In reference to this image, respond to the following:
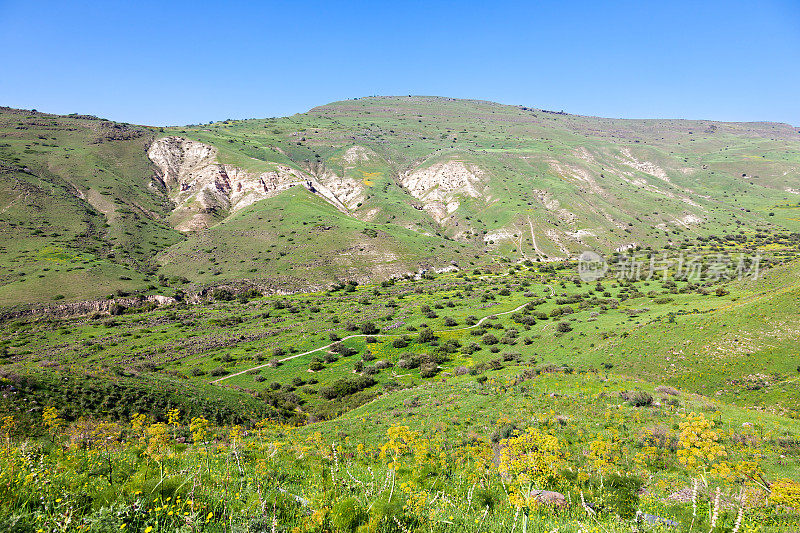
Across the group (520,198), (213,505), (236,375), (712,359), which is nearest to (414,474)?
(213,505)

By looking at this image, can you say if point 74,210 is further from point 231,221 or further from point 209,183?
point 209,183

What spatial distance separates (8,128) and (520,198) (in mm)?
257585

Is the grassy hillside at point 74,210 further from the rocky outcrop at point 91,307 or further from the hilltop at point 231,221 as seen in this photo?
the rocky outcrop at point 91,307

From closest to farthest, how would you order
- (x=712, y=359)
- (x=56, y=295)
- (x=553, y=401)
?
1. (x=553, y=401)
2. (x=712, y=359)
3. (x=56, y=295)

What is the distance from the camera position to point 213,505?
6.14m

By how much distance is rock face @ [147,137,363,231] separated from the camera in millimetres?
154125

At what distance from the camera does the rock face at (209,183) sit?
154 metres

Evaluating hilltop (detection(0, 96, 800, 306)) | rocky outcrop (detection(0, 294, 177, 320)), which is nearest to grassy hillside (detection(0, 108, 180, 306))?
hilltop (detection(0, 96, 800, 306))

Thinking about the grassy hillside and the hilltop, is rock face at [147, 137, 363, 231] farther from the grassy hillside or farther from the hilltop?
the grassy hillside

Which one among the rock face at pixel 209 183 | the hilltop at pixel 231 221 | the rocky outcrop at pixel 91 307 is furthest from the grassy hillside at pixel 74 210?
the rock face at pixel 209 183

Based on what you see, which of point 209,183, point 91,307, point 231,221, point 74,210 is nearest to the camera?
point 91,307

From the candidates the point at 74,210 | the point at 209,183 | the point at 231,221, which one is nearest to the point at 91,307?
the point at 74,210

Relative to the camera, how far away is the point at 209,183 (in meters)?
166

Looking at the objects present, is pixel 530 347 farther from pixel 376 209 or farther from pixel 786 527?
pixel 376 209
